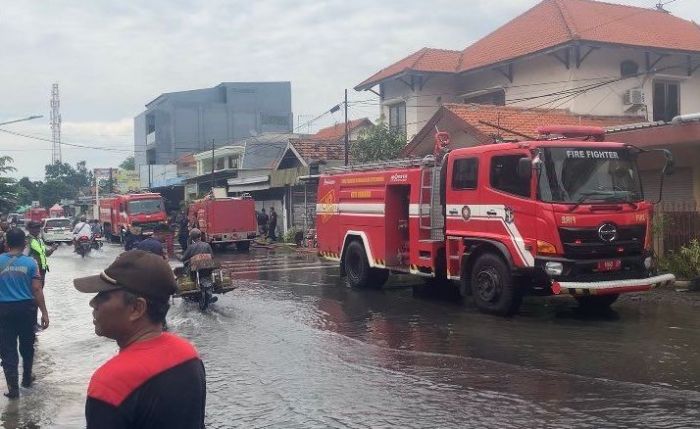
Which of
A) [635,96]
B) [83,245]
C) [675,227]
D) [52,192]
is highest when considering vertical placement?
[635,96]

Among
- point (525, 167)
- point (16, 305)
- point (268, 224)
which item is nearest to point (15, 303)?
point (16, 305)

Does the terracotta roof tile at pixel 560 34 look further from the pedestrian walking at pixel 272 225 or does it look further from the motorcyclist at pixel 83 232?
the motorcyclist at pixel 83 232

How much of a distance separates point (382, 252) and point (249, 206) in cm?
1607

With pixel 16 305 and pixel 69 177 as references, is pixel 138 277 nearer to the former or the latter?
pixel 16 305

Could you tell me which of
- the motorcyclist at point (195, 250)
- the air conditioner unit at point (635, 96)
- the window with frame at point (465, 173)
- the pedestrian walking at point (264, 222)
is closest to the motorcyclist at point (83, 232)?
the pedestrian walking at point (264, 222)

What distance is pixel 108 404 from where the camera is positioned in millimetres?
2410

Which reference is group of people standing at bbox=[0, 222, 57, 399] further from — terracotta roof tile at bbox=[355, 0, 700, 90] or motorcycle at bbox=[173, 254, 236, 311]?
terracotta roof tile at bbox=[355, 0, 700, 90]

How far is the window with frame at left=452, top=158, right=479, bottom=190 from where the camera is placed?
39.6 ft

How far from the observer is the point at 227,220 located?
29.5m

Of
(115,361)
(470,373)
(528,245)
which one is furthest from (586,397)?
(115,361)

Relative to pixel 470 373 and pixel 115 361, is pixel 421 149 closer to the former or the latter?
pixel 470 373

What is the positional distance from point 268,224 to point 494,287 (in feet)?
81.7

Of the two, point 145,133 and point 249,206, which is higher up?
point 145,133

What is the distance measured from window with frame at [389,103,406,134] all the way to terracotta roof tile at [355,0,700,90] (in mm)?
1503
